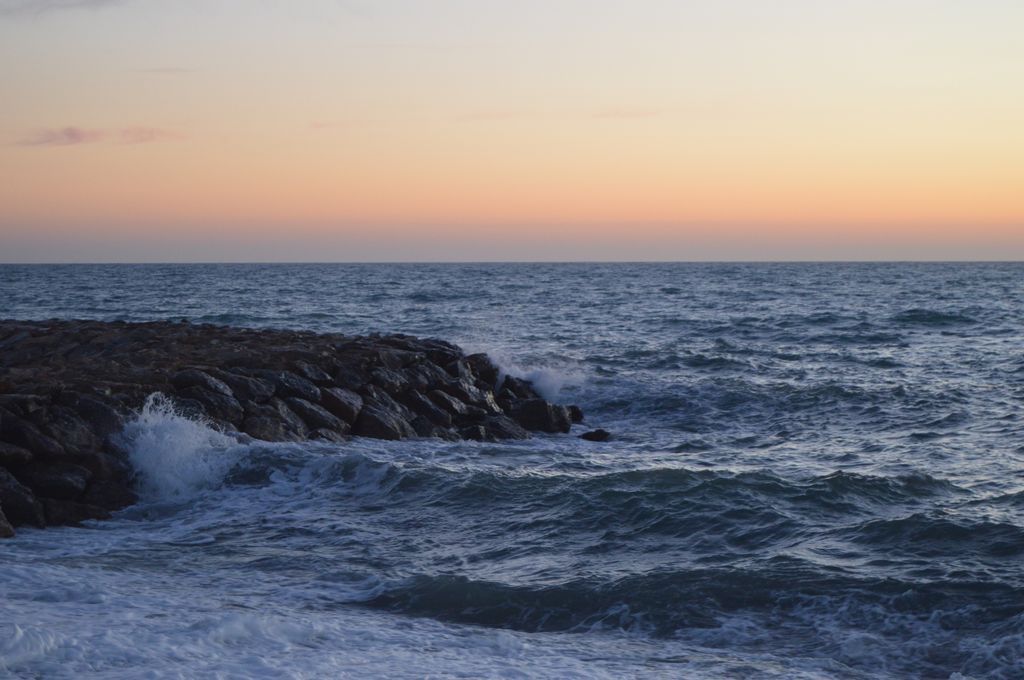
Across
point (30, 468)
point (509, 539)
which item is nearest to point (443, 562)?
point (509, 539)

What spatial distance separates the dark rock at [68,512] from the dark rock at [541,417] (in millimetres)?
8228

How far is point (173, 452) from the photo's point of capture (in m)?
12.4

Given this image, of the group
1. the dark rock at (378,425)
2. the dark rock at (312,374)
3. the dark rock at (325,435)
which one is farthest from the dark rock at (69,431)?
the dark rock at (378,425)

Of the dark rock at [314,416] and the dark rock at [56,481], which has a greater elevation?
the dark rock at [314,416]

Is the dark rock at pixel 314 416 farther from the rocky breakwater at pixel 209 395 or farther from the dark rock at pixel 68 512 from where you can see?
the dark rock at pixel 68 512

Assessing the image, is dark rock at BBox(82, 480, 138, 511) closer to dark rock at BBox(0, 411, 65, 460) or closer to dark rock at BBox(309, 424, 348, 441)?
dark rock at BBox(0, 411, 65, 460)

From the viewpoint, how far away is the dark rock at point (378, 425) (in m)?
15.5

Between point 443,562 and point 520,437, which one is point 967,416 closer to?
point 520,437

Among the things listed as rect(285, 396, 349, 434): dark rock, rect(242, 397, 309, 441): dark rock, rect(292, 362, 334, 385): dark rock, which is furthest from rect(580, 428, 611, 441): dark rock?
rect(242, 397, 309, 441): dark rock

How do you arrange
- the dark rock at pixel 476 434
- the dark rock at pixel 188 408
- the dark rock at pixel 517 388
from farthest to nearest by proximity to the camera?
the dark rock at pixel 517 388 → the dark rock at pixel 476 434 → the dark rock at pixel 188 408

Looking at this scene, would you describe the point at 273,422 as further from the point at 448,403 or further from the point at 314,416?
the point at 448,403

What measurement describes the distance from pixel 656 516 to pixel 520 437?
5754 mm

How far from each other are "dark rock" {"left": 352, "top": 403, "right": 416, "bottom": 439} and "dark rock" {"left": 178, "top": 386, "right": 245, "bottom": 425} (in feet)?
6.47

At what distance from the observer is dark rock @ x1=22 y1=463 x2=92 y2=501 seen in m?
10.9
